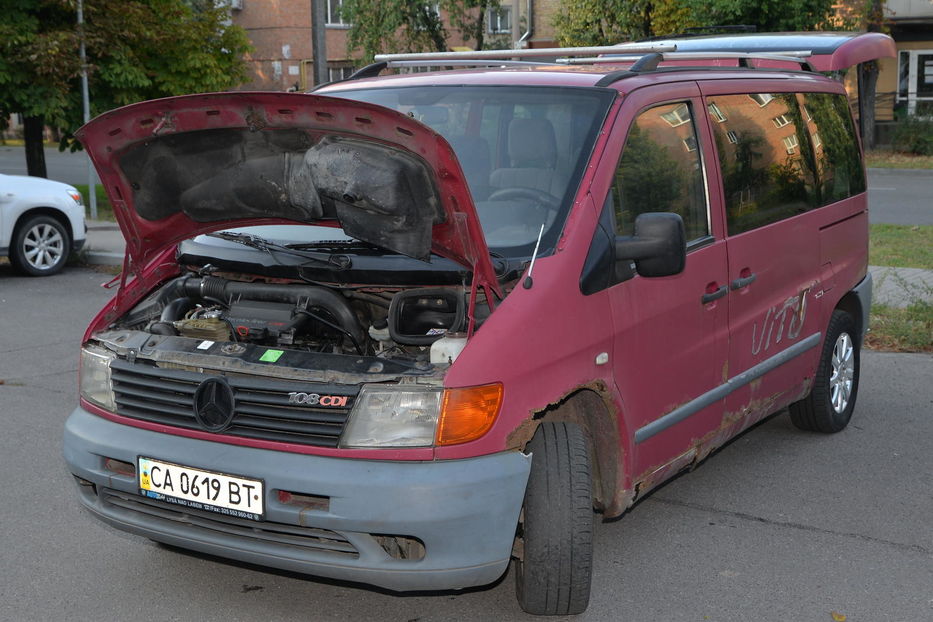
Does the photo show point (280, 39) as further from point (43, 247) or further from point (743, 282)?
point (743, 282)

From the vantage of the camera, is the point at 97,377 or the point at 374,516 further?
the point at 97,377

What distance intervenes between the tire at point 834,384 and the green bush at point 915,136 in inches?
1014

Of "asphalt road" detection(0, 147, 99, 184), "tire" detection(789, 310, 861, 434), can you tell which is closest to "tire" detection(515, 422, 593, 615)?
"tire" detection(789, 310, 861, 434)

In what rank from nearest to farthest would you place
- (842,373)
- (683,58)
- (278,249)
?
(278,249)
(683,58)
(842,373)

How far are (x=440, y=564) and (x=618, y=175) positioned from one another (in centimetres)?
165

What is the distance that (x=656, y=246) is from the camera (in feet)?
13.2

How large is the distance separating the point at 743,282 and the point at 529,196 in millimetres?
1259

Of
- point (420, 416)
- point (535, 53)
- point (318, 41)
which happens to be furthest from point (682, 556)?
point (318, 41)

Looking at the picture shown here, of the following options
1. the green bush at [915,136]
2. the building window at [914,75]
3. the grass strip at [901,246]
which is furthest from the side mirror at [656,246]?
the building window at [914,75]

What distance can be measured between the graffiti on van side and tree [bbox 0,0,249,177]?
14.5 m

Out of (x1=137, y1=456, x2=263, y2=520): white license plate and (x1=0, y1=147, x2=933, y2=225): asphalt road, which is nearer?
(x1=137, y1=456, x2=263, y2=520): white license plate

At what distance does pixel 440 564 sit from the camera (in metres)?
3.54

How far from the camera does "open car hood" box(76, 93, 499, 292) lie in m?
3.60

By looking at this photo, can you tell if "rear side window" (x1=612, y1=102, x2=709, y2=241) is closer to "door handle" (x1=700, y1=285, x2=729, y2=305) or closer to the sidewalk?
"door handle" (x1=700, y1=285, x2=729, y2=305)
